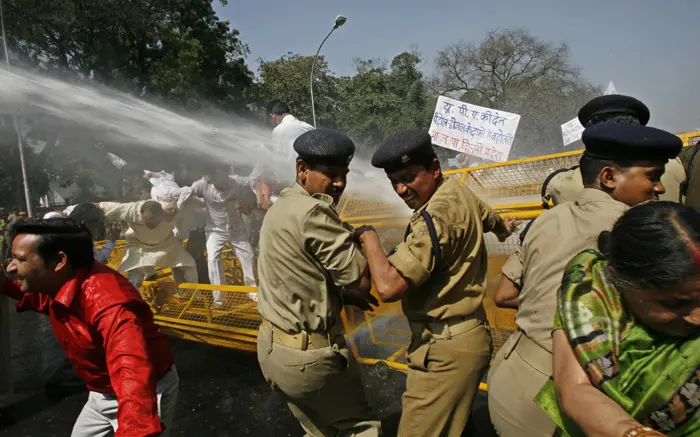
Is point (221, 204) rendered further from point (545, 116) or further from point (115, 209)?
point (545, 116)

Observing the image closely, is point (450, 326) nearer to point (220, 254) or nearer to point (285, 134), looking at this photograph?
point (285, 134)

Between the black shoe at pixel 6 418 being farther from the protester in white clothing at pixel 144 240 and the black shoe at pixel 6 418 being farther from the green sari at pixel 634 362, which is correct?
the green sari at pixel 634 362

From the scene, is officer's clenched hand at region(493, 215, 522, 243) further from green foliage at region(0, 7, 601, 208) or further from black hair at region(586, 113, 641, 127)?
green foliage at region(0, 7, 601, 208)

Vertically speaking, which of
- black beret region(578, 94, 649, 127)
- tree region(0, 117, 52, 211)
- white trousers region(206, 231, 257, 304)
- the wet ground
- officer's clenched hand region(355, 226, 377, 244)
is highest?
black beret region(578, 94, 649, 127)

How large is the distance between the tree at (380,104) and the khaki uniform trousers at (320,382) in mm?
31413

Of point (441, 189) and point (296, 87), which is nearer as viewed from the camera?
point (441, 189)

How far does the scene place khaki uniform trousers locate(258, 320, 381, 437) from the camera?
2148 mm

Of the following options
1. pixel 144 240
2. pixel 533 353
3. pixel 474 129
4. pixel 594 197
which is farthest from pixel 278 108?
pixel 533 353

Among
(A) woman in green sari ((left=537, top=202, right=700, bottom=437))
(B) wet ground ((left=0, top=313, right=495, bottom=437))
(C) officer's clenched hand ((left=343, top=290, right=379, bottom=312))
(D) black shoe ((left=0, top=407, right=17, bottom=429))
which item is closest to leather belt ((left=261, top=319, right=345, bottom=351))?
(C) officer's clenched hand ((left=343, top=290, right=379, bottom=312))

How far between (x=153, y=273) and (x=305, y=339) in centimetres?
451

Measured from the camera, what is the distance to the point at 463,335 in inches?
82.4

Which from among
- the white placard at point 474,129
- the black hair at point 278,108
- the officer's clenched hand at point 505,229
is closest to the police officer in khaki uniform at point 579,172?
the officer's clenched hand at point 505,229

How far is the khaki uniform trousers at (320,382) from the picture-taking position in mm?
2148

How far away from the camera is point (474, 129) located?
7512 mm
